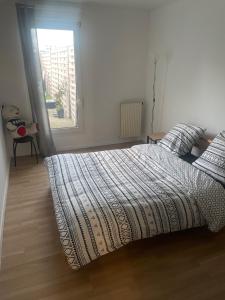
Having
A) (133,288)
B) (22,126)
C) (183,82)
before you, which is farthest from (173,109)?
(133,288)

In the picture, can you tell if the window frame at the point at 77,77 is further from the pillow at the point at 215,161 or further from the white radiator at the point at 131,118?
the pillow at the point at 215,161

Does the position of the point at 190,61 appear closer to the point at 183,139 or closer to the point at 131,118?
the point at 183,139

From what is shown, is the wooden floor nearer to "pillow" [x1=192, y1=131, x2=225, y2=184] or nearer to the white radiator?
"pillow" [x1=192, y1=131, x2=225, y2=184]

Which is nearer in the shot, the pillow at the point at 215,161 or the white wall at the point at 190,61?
the pillow at the point at 215,161

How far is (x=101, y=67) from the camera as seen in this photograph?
4.00 m

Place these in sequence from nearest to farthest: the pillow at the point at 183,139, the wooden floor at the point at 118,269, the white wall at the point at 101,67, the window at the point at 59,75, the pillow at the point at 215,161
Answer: the wooden floor at the point at 118,269 < the pillow at the point at 215,161 < the pillow at the point at 183,139 < the white wall at the point at 101,67 < the window at the point at 59,75

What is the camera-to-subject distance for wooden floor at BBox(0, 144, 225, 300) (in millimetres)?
1604

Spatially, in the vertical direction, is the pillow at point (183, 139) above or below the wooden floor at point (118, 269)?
above

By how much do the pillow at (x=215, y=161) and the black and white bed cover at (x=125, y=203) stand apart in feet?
0.28

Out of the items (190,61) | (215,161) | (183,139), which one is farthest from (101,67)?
(215,161)

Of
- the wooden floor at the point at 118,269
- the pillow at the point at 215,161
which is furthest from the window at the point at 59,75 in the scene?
the pillow at the point at 215,161

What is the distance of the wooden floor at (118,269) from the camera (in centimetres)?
160

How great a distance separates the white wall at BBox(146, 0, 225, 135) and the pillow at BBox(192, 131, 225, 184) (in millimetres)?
502

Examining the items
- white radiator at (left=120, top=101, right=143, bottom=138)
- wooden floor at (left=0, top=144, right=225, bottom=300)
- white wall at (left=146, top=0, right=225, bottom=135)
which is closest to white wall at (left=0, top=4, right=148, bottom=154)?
white radiator at (left=120, top=101, right=143, bottom=138)
